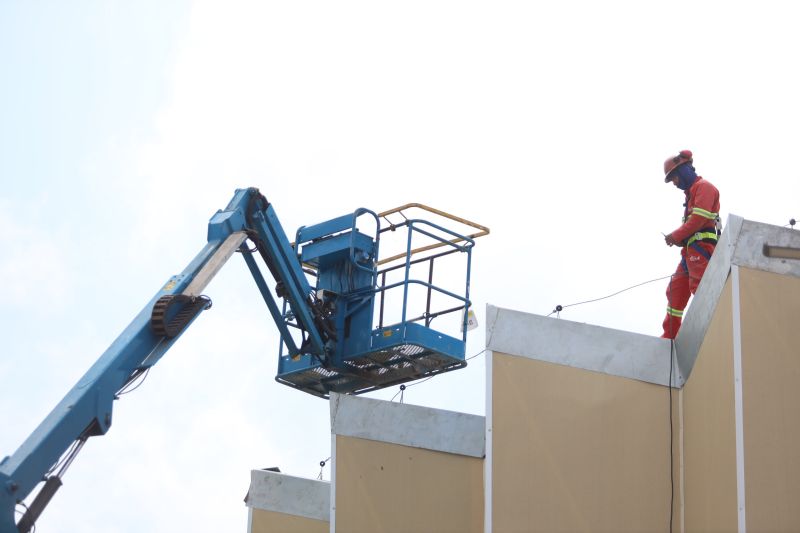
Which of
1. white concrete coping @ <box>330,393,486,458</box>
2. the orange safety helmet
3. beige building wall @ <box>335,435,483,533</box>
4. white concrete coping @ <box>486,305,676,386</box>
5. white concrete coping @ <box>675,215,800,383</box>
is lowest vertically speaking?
beige building wall @ <box>335,435,483,533</box>

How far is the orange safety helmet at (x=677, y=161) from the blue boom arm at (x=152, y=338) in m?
5.33

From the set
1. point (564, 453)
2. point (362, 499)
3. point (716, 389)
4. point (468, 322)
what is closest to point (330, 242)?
point (468, 322)

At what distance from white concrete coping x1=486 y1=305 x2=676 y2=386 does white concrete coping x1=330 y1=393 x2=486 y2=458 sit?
78.6 inches

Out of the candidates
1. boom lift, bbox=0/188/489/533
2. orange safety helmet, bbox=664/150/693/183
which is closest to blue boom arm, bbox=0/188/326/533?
boom lift, bbox=0/188/489/533

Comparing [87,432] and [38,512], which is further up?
[87,432]

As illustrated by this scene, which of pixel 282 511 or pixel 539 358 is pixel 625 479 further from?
pixel 282 511

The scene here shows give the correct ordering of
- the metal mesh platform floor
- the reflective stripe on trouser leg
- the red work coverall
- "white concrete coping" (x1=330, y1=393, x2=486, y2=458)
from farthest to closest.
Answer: the metal mesh platform floor, "white concrete coping" (x1=330, y1=393, x2=486, y2=458), the reflective stripe on trouser leg, the red work coverall

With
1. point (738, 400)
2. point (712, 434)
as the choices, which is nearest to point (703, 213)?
point (712, 434)

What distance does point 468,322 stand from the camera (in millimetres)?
16828

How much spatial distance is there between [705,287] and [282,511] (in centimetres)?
912

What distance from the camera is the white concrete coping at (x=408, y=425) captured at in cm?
1580

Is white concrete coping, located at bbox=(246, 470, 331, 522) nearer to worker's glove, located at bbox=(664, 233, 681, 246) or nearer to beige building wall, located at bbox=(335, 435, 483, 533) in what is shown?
beige building wall, located at bbox=(335, 435, 483, 533)

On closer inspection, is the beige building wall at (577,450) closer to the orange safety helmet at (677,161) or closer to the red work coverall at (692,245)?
the red work coverall at (692,245)

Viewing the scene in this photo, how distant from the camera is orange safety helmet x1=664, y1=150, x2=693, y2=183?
1534 cm
